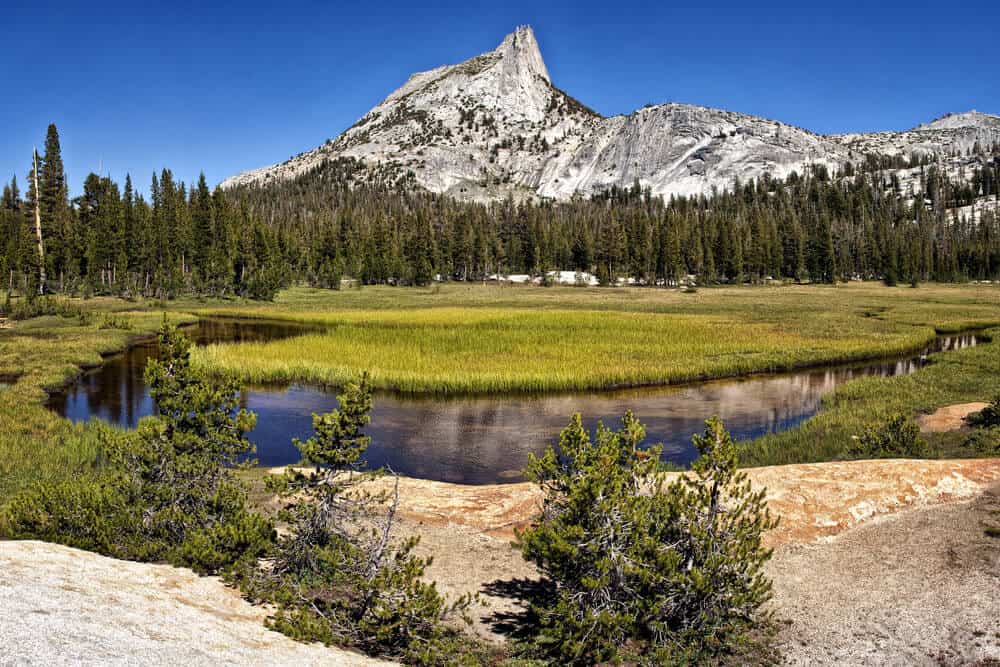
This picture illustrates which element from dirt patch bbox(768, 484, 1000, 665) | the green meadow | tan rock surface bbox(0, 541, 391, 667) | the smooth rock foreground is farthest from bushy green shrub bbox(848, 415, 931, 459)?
tan rock surface bbox(0, 541, 391, 667)

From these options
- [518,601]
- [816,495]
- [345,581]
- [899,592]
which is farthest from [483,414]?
[899,592]

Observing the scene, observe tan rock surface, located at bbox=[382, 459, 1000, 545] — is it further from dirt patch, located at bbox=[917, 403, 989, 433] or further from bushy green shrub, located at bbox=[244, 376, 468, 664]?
dirt patch, located at bbox=[917, 403, 989, 433]

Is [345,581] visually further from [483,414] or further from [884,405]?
[884,405]

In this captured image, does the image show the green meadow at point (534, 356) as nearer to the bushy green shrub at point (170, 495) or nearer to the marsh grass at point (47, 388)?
the marsh grass at point (47, 388)

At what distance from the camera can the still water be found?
22.1 metres

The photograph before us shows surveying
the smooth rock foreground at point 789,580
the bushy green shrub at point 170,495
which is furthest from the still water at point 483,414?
the bushy green shrub at point 170,495

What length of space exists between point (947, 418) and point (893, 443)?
6.42 m

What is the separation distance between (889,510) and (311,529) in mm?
11444

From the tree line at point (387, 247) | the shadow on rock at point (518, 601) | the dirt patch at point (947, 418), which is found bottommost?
the shadow on rock at point (518, 601)

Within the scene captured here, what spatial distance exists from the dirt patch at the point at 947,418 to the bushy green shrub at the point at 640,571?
16.9 meters

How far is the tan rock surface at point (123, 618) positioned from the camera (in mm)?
5855

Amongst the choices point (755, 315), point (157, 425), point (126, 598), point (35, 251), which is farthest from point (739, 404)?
point (35, 251)

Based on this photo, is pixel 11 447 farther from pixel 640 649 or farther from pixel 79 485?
pixel 640 649

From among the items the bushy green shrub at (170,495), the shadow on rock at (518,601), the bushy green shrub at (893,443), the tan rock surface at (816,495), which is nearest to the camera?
the shadow on rock at (518,601)
